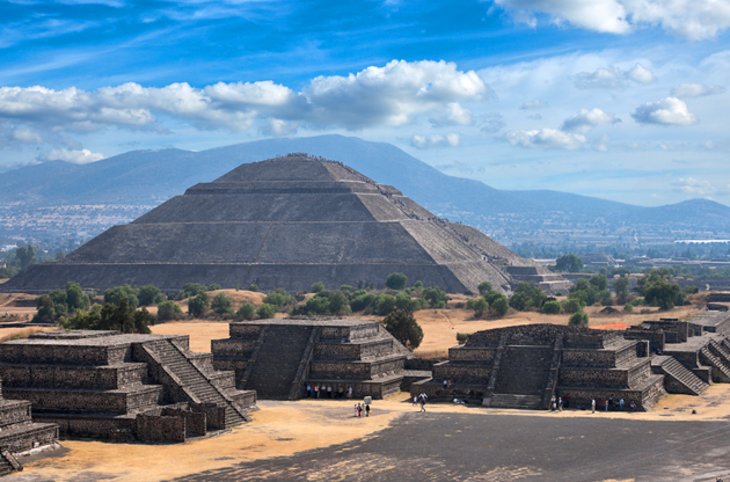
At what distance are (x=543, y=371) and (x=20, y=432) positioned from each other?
86.3 feet

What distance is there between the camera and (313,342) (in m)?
61.6

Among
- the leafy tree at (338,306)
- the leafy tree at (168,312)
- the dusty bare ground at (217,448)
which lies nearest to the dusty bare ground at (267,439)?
the dusty bare ground at (217,448)

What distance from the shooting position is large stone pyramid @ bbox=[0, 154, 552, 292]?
6225 inches

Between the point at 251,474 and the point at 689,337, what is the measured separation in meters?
45.7

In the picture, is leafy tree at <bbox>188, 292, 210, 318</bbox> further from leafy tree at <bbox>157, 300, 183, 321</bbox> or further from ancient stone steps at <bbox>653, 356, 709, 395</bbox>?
ancient stone steps at <bbox>653, 356, 709, 395</bbox>

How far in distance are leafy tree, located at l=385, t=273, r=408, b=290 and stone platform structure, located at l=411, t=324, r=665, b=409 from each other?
82104 millimetres

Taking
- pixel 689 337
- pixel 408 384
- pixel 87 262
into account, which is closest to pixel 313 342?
pixel 408 384

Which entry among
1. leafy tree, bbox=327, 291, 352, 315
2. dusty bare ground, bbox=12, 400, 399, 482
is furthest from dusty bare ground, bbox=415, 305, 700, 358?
dusty bare ground, bbox=12, 400, 399, 482

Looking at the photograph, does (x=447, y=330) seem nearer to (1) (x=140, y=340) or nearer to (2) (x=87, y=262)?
(1) (x=140, y=340)

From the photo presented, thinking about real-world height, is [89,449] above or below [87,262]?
below

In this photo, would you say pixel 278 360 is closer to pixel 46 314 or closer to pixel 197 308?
pixel 197 308

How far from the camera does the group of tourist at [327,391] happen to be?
5938 centimetres

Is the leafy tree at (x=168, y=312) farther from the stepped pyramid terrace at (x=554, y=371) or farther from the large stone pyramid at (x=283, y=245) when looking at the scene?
the stepped pyramid terrace at (x=554, y=371)

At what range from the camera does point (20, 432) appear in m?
42.0
